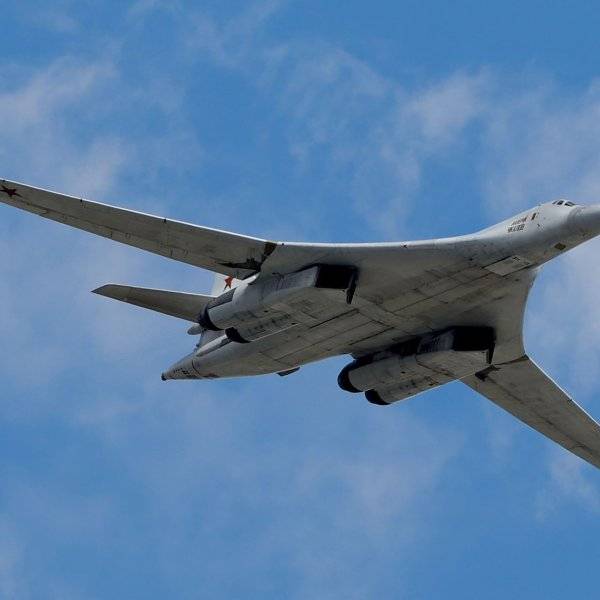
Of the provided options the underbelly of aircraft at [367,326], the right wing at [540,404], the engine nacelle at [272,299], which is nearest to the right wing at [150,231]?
the engine nacelle at [272,299]

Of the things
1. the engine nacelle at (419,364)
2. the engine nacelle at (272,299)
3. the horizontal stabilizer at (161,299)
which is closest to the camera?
the engine nacelle at (272,299)

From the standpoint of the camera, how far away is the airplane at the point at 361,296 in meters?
43.2

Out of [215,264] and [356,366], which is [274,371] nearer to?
[356,366]

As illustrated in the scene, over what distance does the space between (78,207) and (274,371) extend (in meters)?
9.57

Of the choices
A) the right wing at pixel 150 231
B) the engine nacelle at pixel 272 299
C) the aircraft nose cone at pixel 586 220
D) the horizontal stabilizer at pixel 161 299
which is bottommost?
the aircraft nose cone at pixel 586 220

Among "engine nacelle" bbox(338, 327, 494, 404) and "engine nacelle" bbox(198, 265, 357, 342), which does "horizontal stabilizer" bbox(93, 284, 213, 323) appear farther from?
"engine nacelle" bbox(338, 327, 494, 404)

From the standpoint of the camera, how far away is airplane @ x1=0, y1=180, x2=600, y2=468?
142ft

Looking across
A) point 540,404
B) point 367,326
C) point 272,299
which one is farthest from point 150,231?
point 540,404

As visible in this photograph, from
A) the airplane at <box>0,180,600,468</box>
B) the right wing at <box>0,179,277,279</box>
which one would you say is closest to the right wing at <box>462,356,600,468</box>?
the airplane at <box>0,180,600,468</box>

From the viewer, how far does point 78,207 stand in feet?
146

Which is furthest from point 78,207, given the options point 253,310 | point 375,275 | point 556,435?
point 556,435

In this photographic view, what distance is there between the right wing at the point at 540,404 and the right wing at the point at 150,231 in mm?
10293

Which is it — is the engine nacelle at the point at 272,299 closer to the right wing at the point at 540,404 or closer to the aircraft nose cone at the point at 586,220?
the aircraft nose cone at the point at 586,220

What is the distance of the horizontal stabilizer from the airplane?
45 mm
